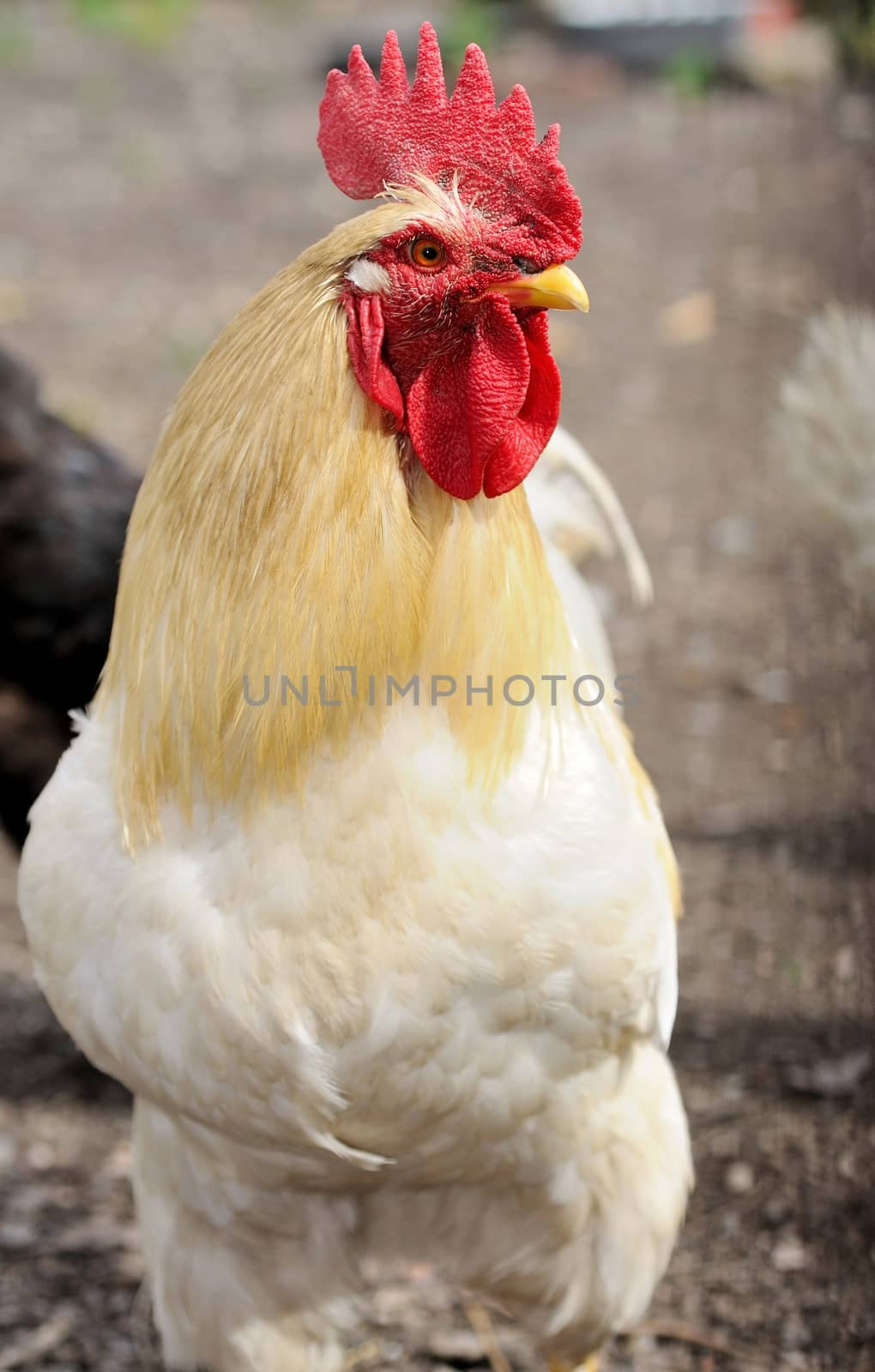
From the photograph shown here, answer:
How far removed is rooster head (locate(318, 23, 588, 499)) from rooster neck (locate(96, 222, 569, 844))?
0.16 ft

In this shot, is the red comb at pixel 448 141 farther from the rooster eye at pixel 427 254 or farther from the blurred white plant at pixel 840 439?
the blurred white plant at pixel 840 439

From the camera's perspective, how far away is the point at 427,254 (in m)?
1.74

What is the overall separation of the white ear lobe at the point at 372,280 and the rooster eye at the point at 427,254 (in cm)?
4

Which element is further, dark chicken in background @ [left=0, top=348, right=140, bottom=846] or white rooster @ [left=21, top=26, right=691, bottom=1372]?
dark chicken in background @ [left=0, top=348, right=140, bottom=846]

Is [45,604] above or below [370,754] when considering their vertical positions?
above

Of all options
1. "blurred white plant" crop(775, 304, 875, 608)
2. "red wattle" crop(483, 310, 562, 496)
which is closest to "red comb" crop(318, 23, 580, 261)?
"red wattle" crop(483, 310, 562, 496)

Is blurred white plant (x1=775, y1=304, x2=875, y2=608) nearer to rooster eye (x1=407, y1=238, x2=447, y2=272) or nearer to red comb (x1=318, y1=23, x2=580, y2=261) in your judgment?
red comb (x1=318, y1=23, x2=580, y2=261)

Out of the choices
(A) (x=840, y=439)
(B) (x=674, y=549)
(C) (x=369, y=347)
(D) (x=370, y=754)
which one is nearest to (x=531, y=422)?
(C) (x=369, y=347)

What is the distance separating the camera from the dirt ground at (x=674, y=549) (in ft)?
9.57

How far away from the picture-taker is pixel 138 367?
622 centimetres

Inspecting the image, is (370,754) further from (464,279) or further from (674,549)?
(674,549)

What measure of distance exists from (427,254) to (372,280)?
8cm

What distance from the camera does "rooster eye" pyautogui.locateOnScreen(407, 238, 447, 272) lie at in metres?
1.73

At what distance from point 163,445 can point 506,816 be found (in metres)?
0.71
